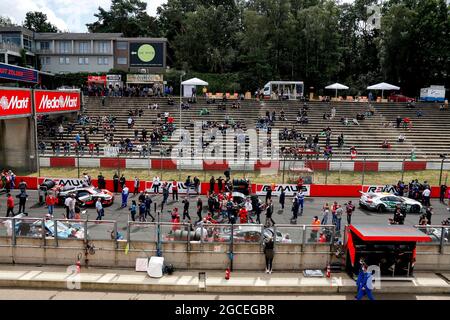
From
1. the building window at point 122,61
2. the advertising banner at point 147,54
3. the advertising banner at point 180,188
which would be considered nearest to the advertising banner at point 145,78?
the advertising banner at point 147,54

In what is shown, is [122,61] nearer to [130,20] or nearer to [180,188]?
[130,20]

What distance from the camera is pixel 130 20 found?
78000 millimetres

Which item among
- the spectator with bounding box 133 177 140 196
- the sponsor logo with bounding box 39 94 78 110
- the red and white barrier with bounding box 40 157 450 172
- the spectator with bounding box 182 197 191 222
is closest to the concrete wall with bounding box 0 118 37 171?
the red and white barrier with bounding box 40 157 450 172

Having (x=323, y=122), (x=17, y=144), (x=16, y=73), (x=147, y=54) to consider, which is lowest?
(x=17, y=144)

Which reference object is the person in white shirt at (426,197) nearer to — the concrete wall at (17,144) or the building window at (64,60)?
the concrete wall at (17,144)

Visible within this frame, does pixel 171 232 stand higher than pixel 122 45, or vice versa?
pixel 122 45

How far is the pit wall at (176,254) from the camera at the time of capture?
49.3 feet

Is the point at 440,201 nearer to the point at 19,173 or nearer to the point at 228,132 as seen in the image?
the point at 228,132

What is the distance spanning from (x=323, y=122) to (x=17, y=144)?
28.1m

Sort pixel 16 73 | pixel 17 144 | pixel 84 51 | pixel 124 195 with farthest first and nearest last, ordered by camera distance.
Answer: pixel 84 51 < pixel 16 73 < pixel 17 144 < pixel 124 195

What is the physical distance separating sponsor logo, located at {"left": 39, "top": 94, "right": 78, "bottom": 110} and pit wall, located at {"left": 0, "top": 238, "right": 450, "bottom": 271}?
1968cm

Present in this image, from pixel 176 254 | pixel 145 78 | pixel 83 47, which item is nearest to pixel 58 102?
pixel 145 78

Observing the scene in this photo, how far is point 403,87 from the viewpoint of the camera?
2408 inches
